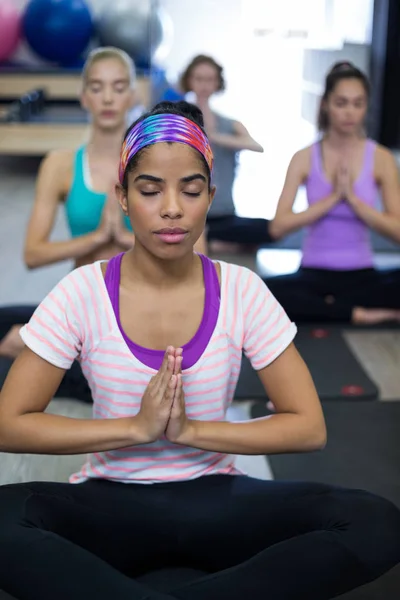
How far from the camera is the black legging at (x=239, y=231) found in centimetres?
363

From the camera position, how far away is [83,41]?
576 cm

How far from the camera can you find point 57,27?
5574mm

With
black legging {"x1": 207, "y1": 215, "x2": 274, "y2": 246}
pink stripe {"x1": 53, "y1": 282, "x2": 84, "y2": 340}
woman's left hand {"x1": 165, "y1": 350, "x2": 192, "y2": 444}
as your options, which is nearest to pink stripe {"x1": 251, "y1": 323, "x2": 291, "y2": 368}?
woman's left hand {"x1": 165, "y1": 350, "x2": 192, "y2": 444}

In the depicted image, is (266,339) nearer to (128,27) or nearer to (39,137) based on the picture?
(39,137)

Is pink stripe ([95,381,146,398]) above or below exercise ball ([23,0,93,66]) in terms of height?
below

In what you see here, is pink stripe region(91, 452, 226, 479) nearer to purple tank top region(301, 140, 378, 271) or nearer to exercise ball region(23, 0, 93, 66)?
purple tank top region(301, 140, 378, 271)

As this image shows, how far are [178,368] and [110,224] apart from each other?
0.99 metres

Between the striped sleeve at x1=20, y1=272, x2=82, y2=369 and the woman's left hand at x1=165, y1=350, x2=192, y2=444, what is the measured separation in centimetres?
17

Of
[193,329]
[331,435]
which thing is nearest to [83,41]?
[331,435]

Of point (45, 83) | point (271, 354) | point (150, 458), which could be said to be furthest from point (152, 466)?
point (45, 83)

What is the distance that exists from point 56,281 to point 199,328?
197 cm

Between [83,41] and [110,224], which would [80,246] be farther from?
[83,41]

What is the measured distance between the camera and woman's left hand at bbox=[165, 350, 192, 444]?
→ 3.72 ft

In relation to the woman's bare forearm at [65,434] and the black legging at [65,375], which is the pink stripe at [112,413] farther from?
the black legging at [65,375]
